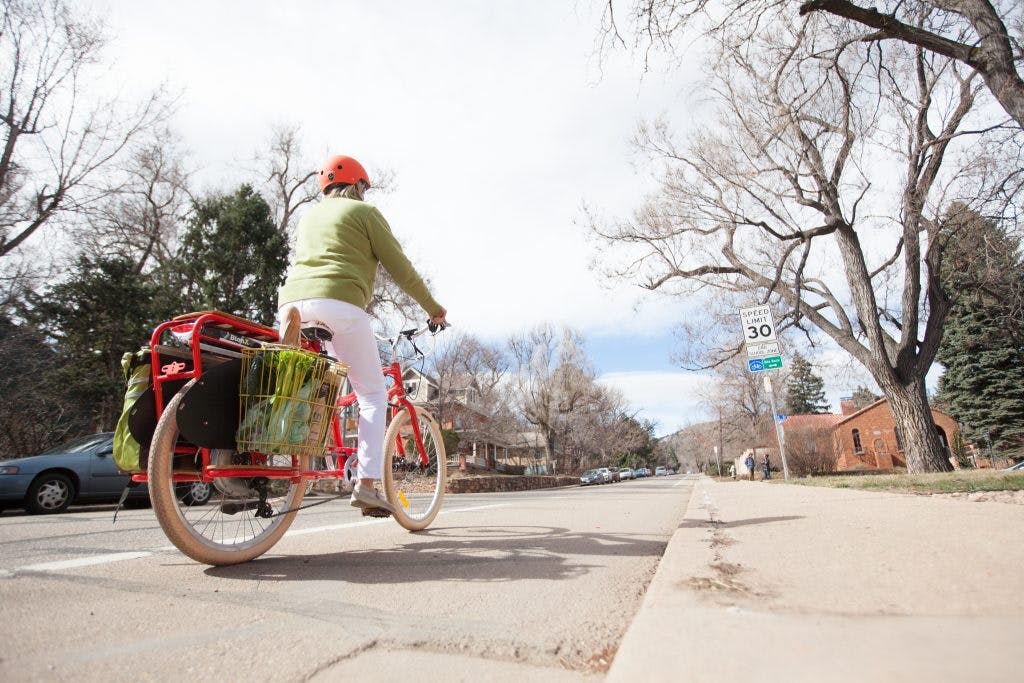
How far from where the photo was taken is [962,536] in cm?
205

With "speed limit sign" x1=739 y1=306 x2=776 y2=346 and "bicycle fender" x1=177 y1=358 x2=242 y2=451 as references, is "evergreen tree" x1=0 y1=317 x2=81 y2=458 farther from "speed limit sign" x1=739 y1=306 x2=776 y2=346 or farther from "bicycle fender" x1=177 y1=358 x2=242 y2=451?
"speed limit sign" x1=739 y1=306 x2=776 y2=346

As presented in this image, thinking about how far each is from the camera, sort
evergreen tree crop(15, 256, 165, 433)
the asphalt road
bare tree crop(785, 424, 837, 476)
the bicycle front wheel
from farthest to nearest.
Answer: bare tree crop(785, 424, 837, 476), evergreen tree crop(15, 256, 165, 433), the bicycle front wheel, the asphalt road

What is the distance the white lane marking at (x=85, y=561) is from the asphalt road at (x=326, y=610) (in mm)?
14

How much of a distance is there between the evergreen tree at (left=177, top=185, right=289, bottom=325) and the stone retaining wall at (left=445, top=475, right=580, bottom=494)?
9483 mm

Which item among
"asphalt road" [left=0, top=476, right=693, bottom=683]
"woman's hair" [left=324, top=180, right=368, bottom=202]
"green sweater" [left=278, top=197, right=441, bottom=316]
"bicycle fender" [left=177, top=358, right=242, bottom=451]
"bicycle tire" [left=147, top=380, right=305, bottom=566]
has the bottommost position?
"asphalt road" [left=0, top=476, right=693, bottom=683]

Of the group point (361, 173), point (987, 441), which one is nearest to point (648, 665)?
point (361, 173)

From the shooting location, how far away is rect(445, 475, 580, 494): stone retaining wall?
2033 cm

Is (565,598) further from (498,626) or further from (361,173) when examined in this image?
(361,173)

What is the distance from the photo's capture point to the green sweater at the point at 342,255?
9.25ft

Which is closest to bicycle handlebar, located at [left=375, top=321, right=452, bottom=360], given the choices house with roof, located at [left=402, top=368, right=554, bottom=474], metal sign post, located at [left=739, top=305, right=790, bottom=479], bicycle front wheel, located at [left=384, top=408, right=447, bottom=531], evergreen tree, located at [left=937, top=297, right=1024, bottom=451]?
bicycle front wheel, located at [left=384, top=408, right=447, bottom=531]

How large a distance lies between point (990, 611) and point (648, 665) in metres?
0.79

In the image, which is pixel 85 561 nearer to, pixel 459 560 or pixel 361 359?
pixel 361 359

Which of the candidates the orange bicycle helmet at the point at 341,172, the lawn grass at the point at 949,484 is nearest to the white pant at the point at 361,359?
the orange bicycle helmet at the point at 341,172

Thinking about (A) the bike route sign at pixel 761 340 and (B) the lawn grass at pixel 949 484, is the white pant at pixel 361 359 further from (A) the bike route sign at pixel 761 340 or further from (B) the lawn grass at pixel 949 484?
(A) the bike route sign at pixel 761 340
